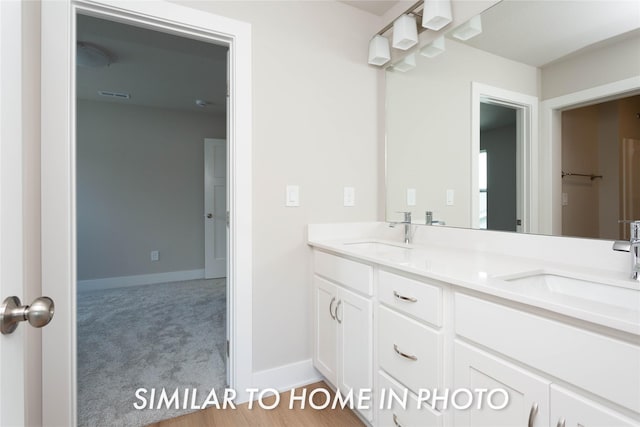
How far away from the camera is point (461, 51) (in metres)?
1.65

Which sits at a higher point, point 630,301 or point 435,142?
point 435,142

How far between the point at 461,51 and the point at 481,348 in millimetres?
1478

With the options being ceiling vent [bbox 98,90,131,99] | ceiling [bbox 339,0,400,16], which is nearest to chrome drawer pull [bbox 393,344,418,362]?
ceiling [bbox 339,0,400,16]

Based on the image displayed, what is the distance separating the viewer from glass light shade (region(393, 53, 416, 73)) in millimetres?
1916

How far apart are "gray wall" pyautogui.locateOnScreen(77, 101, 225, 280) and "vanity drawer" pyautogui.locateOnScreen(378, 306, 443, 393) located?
148 inches

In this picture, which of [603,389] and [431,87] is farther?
[431,87]

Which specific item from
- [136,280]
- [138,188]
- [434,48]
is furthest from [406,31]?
[136,280]

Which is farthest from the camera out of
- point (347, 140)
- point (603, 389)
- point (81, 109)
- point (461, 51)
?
point (81, 109)

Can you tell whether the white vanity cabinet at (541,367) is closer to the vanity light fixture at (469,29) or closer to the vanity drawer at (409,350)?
the vanity drawer at (409,350)

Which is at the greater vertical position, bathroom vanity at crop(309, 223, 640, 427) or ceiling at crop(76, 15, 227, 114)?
ceiling at crop(76, 15, 227, 114)

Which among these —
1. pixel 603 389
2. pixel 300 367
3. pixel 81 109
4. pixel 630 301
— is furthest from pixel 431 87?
pixel 81 109

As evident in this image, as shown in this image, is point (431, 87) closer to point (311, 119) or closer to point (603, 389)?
point (311, 119)

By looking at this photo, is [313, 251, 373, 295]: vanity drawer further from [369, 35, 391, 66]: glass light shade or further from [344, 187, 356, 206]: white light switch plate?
[369, 35, 391, 66]: glass light shade

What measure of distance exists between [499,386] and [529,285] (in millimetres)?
378
